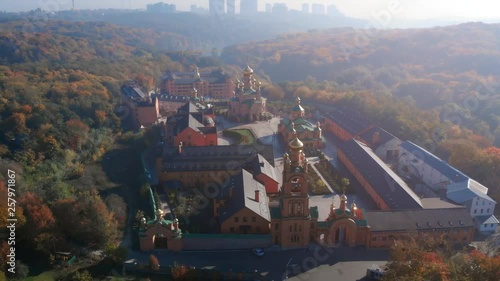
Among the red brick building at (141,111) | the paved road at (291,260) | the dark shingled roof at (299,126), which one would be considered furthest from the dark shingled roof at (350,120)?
the red brick building at (141,111)

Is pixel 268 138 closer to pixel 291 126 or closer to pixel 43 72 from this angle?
pixel 291 126

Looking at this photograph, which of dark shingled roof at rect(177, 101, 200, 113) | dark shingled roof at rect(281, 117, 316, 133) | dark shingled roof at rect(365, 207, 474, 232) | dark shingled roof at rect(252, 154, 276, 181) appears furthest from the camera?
dark shingled roof at rect(177, 101, 200, 113)

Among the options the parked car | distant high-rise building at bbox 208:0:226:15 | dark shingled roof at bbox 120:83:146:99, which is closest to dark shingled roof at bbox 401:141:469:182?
the parked car

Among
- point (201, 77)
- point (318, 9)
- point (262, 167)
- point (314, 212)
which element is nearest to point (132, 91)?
point (201, 77)

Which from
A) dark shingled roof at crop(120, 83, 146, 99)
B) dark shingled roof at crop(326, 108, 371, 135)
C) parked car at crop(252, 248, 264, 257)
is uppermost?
dark shingled roof at crop(120, 83, 146, 99)

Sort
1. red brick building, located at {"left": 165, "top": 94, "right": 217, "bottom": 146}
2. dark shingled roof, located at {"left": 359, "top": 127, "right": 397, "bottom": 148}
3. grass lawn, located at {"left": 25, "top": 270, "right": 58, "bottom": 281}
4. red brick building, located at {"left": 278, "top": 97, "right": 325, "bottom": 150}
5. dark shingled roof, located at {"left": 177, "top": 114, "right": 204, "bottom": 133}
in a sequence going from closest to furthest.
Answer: grass lawn, located at {"left": 25, "top": 270, "right": 58, "bottom": 281} → red brick building, located at {"left": 165, "top": 94, "right": 217, "bottom": 146} → dark shingled roof, located at {"left": 177, "top": 114, "right": 204, "bottom": 133} → dark shingled roof, located at {"left": 359, "top": 127, "right": 397, "bottom": 148} → red brick building, located at {"left": 278, "top": 97, "right": 325, "bottom": 150}

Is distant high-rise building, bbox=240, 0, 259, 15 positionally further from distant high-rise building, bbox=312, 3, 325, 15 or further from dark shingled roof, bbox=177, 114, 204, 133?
dark shingled roof, bbox=177, 114, 204, 133
